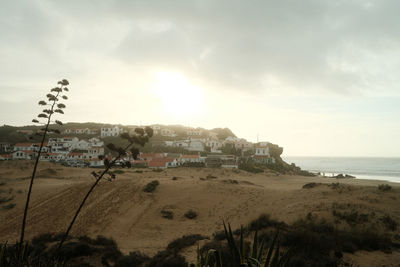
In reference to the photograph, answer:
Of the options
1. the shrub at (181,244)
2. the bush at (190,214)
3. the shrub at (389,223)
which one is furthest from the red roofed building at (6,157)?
the shrub at (389,223)

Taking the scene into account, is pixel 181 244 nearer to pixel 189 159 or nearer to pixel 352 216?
pixel 352 216

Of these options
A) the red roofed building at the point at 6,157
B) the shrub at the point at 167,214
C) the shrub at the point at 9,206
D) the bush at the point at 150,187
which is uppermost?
the bush at the point at 150,187

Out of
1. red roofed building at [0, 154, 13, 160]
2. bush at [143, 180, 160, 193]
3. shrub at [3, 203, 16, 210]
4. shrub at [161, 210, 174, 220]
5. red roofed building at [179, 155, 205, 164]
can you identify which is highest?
red roofed building at [179, 155, 205, 164]

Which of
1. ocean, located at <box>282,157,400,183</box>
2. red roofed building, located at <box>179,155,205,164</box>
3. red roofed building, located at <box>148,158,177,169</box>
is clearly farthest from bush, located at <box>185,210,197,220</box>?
ocean, located at <box>282,157,400,183</box>

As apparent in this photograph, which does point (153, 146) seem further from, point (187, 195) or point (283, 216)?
point (283, 216)

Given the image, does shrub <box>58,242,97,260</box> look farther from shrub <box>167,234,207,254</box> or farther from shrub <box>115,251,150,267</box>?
shrub <box>167,234,207,254</box>

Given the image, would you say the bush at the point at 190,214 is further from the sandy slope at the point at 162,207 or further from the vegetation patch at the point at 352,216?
the vegetation patch at the point at 352,216

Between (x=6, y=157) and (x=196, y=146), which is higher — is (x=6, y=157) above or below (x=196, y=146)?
below

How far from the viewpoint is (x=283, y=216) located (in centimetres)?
1488

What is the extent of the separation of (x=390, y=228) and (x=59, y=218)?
1998 cm

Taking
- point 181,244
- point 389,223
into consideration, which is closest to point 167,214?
point 181,244

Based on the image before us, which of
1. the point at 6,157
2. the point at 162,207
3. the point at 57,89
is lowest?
the point at 162,207

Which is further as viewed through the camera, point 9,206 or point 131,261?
point 9,206

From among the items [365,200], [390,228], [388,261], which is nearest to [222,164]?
[365,200]
